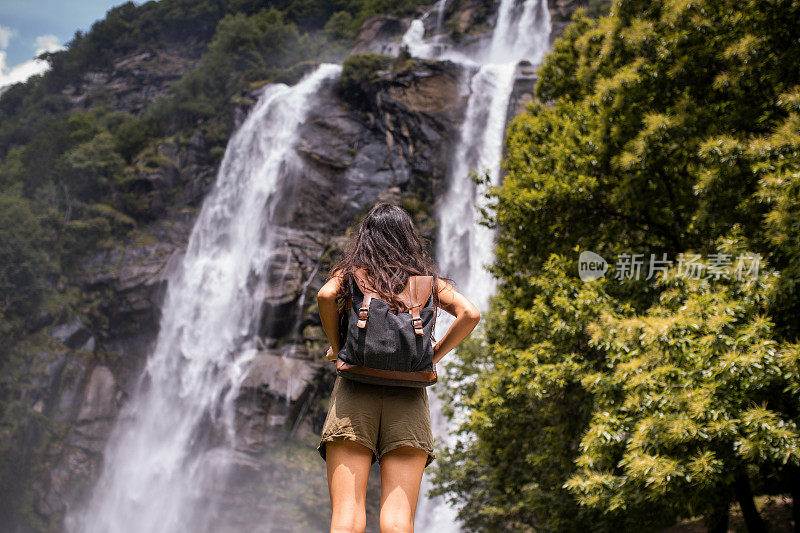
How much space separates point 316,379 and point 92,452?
10.6 meters

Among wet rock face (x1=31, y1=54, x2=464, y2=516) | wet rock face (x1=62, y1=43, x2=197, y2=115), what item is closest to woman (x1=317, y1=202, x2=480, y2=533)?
wet rock face (x1=31, y1=54, x2=464, y2=516)

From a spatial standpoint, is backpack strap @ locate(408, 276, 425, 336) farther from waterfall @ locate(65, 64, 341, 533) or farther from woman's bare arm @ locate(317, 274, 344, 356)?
waterfall @ locate(65, 64, 341, 533)

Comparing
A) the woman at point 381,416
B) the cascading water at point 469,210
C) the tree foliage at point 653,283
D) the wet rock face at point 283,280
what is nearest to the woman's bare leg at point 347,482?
the woman at point 381,416

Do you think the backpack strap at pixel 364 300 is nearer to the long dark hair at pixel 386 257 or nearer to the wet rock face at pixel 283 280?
the long dark hair at pixel 386 257

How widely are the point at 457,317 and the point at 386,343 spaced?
343 mm

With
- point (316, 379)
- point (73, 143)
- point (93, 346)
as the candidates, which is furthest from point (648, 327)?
point (73, 143)

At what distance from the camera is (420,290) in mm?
2277

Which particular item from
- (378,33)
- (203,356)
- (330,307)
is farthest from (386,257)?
(378,33)

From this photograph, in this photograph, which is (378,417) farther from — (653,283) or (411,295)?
(653,283)

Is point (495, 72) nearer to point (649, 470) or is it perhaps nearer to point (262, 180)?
point (262, 180)

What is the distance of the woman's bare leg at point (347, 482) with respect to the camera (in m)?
2.07

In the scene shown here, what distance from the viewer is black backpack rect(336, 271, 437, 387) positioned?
211 centimetres

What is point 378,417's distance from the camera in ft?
7.29

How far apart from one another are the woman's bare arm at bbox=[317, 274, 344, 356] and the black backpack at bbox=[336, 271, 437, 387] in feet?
0.23
